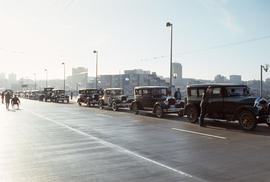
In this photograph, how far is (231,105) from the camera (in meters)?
11.8

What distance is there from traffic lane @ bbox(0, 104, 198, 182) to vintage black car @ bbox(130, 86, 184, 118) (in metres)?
7.80

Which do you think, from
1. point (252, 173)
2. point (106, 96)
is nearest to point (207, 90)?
point (252, 173)

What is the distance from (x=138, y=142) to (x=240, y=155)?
326 centimetres

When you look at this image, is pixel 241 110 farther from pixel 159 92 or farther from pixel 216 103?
pixel 159 92

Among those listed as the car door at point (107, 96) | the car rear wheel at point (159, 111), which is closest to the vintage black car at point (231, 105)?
the car rear wheel at point (159, 111)

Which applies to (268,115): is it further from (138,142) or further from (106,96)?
(106,96)

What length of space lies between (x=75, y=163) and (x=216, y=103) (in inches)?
330

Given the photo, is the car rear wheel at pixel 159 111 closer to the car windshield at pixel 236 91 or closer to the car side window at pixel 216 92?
the car side window at pixel 216 92

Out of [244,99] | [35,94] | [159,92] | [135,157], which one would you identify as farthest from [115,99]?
[35,94]

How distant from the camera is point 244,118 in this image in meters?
11.0

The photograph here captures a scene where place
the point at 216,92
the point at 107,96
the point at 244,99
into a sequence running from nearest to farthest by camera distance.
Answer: the point at 244,99 < the point at 216,92 < the point at 107,96

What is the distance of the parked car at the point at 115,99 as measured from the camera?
74.0 feet

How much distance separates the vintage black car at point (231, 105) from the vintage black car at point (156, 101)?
63.3 inches

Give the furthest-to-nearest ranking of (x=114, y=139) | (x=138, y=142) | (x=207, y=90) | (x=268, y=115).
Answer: (x=207, y=90), (x=268, y=115), (x=114, y=139), (x=138, y=142)
